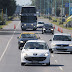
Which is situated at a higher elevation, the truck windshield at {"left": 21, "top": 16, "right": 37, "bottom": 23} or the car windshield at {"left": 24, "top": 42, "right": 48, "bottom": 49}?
the car windshield at {"left": 24, "top": 42, "right": 48, "bottom": 49}

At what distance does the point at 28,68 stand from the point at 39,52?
4.29 feet

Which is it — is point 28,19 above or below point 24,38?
below

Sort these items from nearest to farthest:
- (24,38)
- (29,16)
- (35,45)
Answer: (35,45), (24,38), (29,16)

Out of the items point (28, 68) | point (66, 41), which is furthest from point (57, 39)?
point (28, 68)

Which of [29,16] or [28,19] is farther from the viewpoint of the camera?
[28,19]

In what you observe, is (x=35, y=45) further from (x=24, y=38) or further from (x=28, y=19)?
(x=28, y=19)

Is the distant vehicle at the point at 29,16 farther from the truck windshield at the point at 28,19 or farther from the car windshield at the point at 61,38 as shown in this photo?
the car windshield at the point at 61,38

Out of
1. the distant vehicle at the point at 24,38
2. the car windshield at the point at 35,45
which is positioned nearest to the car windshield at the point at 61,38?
the distant vehicle at the point at 24,38

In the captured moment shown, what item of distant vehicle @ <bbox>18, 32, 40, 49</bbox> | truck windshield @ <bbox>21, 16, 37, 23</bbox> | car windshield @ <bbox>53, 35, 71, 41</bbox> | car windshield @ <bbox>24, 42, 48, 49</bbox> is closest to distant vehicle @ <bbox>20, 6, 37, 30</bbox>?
truck windshield @ <bbox>21, 16, 37, 23</bbox>

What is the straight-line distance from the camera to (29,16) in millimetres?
70125

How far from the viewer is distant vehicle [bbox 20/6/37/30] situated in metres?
69.2

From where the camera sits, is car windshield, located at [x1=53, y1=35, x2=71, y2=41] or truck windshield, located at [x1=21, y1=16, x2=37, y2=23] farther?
truck windshield, located at [x1=21, y1=16, x2=37, y2=23]

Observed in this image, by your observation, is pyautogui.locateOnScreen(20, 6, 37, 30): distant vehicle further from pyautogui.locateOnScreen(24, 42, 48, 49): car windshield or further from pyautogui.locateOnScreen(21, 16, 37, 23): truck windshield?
pyautogui.locateOnScreen(24, 42, 48, 49): car windshield

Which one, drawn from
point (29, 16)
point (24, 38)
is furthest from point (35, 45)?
point (29, 16)
